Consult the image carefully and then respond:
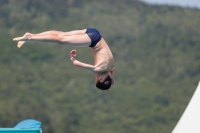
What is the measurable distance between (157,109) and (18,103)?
5.94 m

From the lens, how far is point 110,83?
349 inches

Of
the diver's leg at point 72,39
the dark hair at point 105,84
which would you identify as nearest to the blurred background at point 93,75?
the dark hair at point 105,84

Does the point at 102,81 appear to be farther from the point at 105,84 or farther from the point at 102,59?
the point at 102,59

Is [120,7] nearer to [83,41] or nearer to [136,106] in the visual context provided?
[136,106]

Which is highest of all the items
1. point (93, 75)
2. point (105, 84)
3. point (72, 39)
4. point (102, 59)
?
point (72, 39)

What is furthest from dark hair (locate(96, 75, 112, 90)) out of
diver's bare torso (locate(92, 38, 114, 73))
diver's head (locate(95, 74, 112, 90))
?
diver's bare torso (locate(92, 38, 114, 73))

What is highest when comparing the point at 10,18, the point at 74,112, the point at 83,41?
the point at 10,18

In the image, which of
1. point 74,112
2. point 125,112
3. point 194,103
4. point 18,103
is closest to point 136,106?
point 125,112

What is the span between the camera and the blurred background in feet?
89.9

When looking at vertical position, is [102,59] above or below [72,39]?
below

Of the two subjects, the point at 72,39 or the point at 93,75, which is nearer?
the point at 72,39

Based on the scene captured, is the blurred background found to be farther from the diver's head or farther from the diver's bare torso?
the diver's bare torso

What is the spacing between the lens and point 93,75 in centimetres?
2872

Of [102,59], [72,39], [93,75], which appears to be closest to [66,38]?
[72,39]
